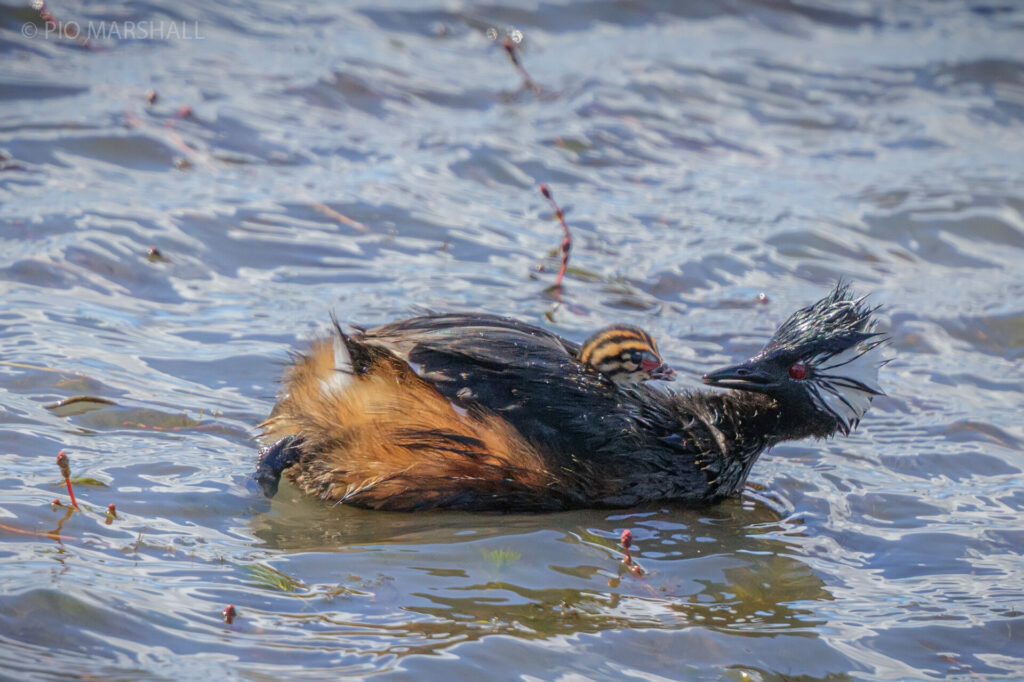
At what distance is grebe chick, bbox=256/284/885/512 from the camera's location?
4734 millimetres

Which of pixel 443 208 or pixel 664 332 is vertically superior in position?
pixel 443 208

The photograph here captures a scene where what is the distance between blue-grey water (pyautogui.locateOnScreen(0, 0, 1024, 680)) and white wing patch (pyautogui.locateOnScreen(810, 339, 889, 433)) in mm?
437

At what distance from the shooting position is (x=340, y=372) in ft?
16.1

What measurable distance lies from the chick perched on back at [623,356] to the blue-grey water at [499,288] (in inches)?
23.1

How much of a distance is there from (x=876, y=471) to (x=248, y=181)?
185 inches

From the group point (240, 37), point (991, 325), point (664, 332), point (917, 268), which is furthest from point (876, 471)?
point (240, 37)

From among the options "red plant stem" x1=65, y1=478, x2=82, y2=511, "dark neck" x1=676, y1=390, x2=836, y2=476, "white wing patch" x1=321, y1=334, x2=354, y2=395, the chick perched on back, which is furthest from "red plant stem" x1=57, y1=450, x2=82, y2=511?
"dark neck" x1=676, y1=390, x2=836, y2=476

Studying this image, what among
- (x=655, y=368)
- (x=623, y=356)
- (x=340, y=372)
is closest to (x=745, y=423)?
(x=655, y=368)

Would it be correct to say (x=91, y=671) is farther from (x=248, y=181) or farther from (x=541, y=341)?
(x=248, y=181)

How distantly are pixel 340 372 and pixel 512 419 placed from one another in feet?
2.47

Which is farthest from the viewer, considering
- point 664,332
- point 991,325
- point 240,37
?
point 240,37

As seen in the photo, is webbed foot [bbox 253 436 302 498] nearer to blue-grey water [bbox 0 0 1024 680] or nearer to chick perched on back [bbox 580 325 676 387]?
blue-grey water [bbox 0 0 1024 680]

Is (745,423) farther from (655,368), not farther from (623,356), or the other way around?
(623,356)

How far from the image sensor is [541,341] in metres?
5.04
